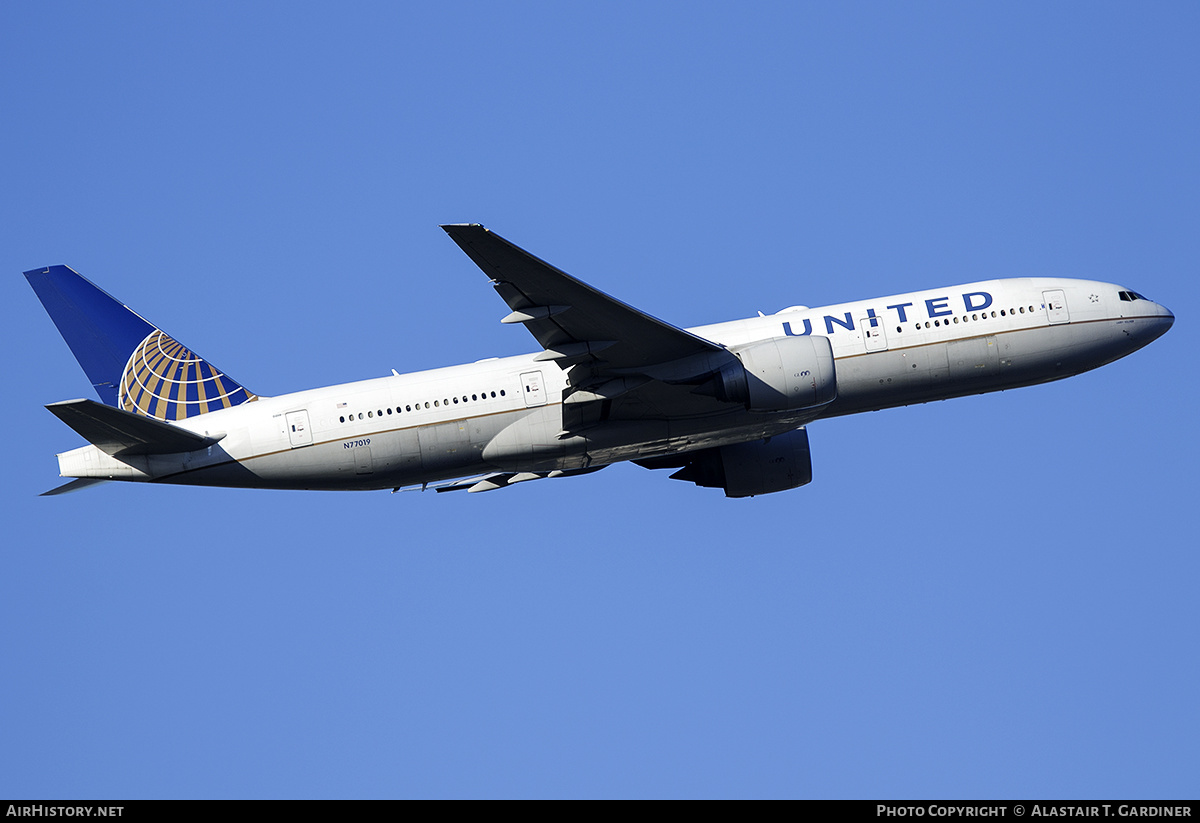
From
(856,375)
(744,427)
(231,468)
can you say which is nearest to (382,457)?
(231,468)

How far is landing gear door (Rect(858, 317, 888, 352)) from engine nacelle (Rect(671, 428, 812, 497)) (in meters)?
4.60

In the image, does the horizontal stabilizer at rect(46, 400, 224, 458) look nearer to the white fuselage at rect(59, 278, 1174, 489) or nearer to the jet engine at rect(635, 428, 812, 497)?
the white fuselage at rect(59, 278, 1174, 489)

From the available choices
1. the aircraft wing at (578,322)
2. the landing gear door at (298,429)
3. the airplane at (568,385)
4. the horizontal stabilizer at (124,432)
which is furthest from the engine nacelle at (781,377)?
the horizontal stabilizer at (124,432)

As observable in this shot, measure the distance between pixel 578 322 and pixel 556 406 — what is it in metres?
3.25

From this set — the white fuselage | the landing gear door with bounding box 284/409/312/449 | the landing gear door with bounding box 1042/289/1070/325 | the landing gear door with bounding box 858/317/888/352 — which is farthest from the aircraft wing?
the landing gear door with bounding box 1042/289/1070/325

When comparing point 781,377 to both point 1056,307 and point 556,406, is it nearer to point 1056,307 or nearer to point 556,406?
point 556,406

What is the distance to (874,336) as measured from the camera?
33.1m

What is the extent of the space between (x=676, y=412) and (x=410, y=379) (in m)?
7.28

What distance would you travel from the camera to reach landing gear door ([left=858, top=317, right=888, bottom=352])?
108ft

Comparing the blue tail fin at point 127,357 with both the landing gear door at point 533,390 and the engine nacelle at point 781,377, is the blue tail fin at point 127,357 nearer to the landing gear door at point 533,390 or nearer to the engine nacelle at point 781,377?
the landing gear door at point 533,390

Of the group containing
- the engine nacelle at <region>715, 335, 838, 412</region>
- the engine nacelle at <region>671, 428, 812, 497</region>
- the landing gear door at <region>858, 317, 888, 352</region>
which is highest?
the landing gear door at <region>858, 317, 888, 352</region>
